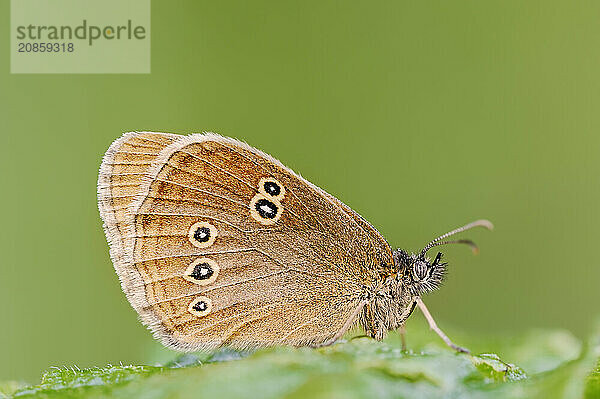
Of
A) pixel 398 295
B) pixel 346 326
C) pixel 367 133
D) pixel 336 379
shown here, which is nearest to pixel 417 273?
pixel 398 295

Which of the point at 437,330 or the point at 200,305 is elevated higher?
the point at 200,305

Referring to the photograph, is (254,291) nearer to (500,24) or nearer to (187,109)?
(187,109)

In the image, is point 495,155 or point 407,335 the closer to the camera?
point 407,335

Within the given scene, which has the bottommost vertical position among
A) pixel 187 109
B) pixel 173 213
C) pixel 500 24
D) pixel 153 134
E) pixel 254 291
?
pixel 254 291

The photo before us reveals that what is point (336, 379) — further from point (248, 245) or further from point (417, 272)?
point (417, 272)

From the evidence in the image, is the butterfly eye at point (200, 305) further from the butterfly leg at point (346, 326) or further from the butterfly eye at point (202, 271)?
the butterfly leg at point (346, 326)

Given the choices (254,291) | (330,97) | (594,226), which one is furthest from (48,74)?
(594,226)
